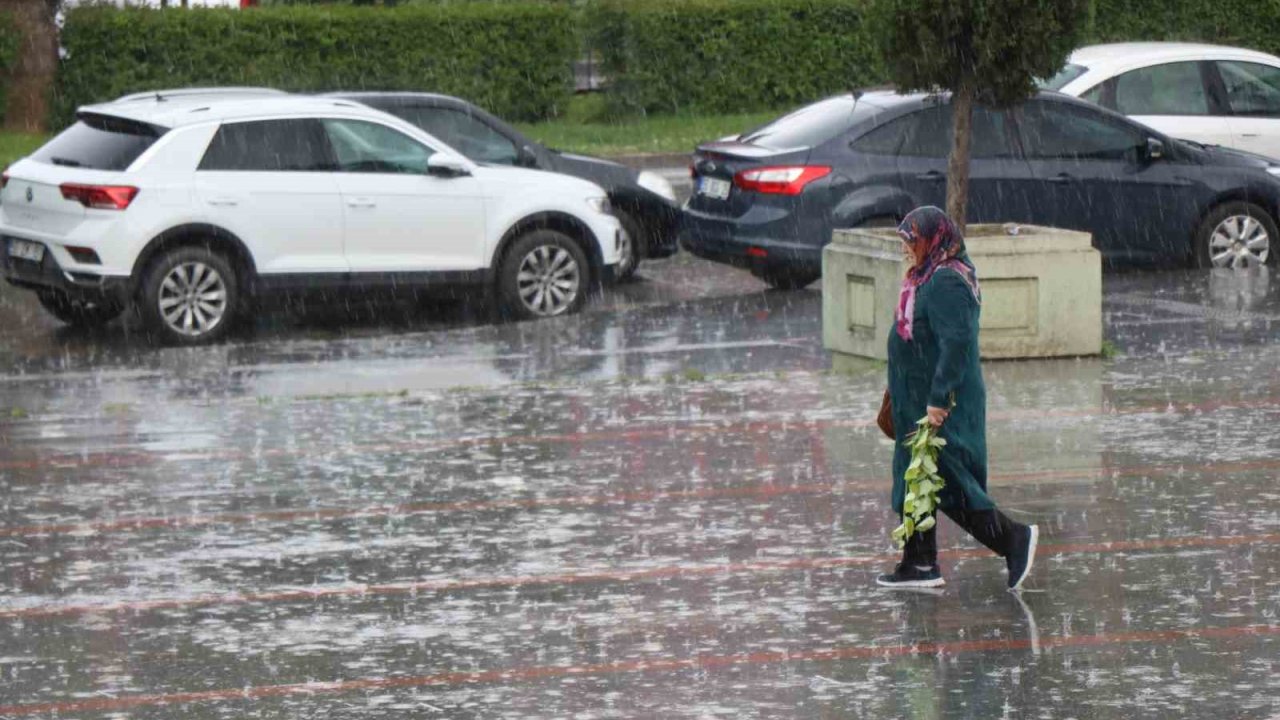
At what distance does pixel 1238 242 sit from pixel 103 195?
8.73 meters

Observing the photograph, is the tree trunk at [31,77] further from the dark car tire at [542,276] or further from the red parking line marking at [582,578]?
the red parking line marking at [582,578]

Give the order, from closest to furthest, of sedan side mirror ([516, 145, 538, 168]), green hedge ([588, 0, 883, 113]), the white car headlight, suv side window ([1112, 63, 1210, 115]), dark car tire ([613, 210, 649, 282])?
sedan side mirror ([516, 145, 538, 168]), dark car tire ([613, 210, 649, 282]), the white car headlight, suv side window ([1112, 63, 1210, 115]), green hedge ([588, 0, 883, 113])

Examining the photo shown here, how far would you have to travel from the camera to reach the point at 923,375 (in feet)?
27.8

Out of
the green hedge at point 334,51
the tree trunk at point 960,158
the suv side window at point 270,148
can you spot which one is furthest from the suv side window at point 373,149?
the green hedge at point 334,51

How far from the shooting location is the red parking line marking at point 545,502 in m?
9.89

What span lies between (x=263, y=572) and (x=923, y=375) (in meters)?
2.70

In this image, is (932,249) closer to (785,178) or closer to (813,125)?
(785,178)

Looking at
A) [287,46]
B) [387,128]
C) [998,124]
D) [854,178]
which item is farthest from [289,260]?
[287,46]

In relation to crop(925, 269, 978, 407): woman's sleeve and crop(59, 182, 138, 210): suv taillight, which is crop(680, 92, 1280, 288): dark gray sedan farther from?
crop(925, 269, 978, 407): woman's sleeve

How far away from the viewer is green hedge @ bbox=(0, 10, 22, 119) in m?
29.5

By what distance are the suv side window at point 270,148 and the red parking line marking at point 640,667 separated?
872 cm

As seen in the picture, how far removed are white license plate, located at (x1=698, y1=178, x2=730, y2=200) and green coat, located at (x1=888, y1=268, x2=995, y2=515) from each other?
8.38m

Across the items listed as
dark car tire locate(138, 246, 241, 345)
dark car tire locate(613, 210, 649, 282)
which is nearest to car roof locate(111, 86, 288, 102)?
dark car tire locate(138, 246, 241, 345)

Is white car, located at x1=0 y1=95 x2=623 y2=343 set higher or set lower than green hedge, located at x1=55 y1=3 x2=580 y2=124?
lower
